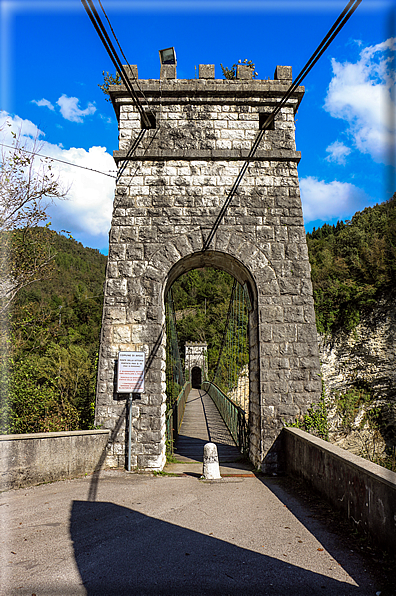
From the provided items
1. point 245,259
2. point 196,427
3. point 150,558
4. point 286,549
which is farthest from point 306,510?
point 196,427

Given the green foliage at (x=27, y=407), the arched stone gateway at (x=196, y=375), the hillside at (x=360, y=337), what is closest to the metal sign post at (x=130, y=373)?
the green foliage at (x=27, y=407)

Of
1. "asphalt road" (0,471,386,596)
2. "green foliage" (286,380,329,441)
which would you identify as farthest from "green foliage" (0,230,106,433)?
"green foliage" (286,380,329,441)

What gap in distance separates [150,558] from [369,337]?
10647 millimetres

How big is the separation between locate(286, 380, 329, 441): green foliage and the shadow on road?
2.37 metres

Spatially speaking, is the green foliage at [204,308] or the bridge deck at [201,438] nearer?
the bridge deck at [201,438]

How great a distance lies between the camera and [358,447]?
10312mm

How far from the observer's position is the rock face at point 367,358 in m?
11.1

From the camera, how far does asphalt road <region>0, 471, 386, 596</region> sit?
2.09 m

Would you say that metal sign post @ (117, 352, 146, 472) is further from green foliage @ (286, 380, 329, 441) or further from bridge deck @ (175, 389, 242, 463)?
green foliage @ (286, 380, 329, 441)

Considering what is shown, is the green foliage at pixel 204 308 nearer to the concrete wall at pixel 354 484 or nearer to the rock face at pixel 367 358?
the rock face at pixel 367 358

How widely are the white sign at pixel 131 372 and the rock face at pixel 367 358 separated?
26.1 ft

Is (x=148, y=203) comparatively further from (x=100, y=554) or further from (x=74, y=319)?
(x=74, y=319)

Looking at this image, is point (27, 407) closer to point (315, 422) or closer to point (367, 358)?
point (315, 422)

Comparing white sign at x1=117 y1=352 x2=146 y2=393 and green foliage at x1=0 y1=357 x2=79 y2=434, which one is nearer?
white sign at x1=117 y1=352 x2=146 y2=393
